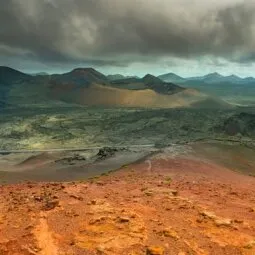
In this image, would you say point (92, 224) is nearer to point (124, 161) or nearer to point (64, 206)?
point (64, 206)

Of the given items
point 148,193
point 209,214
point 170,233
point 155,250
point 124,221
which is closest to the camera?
point 155,250

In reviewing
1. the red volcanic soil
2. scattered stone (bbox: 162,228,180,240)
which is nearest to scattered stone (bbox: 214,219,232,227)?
the red volcanic soil

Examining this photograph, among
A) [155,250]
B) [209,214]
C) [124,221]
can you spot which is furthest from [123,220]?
[209,214]

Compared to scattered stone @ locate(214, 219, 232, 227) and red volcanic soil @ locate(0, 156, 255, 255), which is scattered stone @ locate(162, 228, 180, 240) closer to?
red volcanic soil @ locate(0, 156, 255, 255)

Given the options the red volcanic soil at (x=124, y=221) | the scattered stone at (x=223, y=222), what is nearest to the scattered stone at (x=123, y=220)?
the red volcanic soil at (x=124, y=221)

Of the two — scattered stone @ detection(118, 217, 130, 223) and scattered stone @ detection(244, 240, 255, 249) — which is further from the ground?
scattered stone @ detection(118, 217, 130, 223)

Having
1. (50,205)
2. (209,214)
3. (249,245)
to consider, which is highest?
(209,214)

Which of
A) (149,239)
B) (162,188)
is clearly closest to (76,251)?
(149,239)

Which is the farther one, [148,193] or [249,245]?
[148,193]

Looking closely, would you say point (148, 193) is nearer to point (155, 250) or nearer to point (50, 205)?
point (50, 205)
